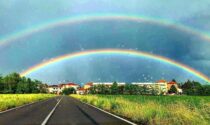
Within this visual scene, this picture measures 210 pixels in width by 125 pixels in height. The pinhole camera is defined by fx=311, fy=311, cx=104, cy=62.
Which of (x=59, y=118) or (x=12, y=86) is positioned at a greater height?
(x=12, y=86)

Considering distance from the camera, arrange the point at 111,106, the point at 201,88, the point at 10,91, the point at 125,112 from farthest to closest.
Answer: the point at 10,91
the point at 201,88
the point at 111,106
the point at 125,112

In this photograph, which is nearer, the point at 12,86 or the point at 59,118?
the point at 59,118

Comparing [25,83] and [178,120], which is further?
[25,83]

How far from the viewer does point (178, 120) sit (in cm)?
1270

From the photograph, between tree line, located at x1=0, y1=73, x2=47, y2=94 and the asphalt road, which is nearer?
the asphalt road

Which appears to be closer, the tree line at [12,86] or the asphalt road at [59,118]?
the asphalt road at [59,118]

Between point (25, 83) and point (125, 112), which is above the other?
point (25, 83)

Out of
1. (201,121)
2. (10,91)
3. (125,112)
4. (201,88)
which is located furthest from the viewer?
(10,91)

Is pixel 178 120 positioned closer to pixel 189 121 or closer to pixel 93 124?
pixel 189 121

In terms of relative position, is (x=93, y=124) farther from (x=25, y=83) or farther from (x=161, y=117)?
(x=25, y=83)

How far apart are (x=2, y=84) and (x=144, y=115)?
180 meters

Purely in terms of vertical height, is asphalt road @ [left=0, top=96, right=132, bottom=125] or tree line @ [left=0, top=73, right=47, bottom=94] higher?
tree line @ [left=0, top=73, right=47, bottom=94]

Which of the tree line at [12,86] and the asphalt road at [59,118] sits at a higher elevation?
the tree line at [12,86]

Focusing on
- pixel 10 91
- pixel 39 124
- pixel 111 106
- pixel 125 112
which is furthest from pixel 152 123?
pixel 10 91
